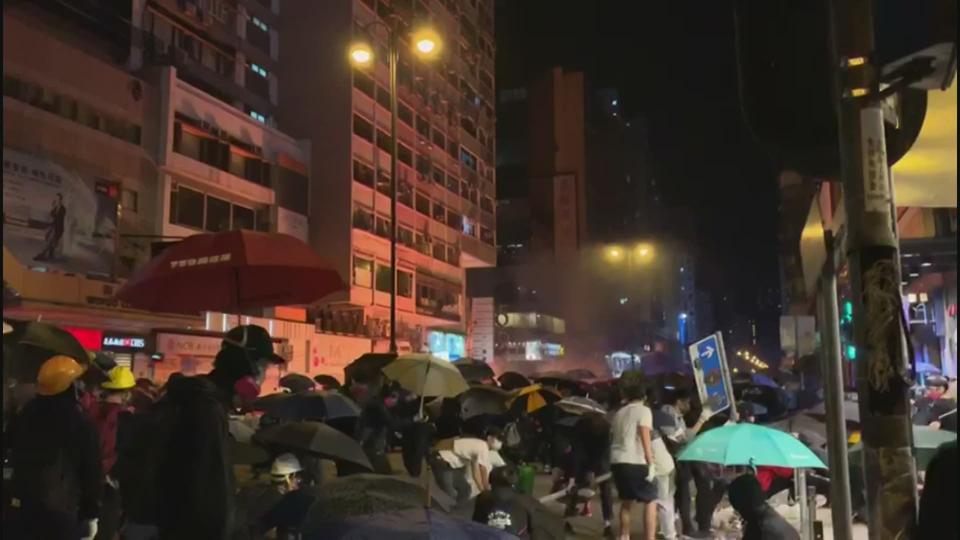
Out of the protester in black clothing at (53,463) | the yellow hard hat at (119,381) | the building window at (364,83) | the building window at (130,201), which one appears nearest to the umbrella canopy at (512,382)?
the yellow hard hat at (119,381)

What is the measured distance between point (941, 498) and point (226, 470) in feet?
10.9

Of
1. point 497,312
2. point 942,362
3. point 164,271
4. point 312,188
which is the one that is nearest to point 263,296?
point 164,271

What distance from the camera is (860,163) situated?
3.33 m

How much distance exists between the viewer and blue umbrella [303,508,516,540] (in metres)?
3.40

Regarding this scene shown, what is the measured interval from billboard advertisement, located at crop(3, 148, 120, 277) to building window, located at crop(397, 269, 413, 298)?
1951 centimetres

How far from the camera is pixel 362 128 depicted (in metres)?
39.3

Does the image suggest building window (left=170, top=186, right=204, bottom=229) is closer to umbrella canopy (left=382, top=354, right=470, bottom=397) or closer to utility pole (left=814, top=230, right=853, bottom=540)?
umbrella canopy (left=382, top=354, right=470, bottom=397)

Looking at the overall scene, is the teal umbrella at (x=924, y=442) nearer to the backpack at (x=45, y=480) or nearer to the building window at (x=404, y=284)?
the backpack at (x=45, y=480)

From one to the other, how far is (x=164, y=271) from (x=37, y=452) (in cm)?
181

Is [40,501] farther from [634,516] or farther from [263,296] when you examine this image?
[634,516]

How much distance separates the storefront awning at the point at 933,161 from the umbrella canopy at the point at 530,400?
8556 millimetres

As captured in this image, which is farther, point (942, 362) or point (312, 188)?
point (312, 188)

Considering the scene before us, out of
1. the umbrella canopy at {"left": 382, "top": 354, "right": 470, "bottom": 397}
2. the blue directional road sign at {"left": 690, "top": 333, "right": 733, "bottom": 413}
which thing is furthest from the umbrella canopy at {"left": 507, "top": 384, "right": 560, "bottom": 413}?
the blue directional road sign at {"left": 690, "top": 333, "right": 733, "bottom": 413}

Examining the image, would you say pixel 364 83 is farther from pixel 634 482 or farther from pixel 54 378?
pixel 54 378
